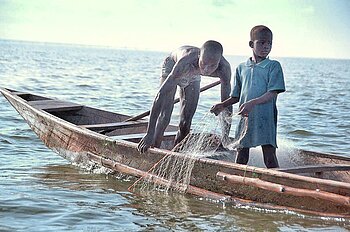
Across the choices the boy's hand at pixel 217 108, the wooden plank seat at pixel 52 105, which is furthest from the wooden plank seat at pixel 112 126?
the boy's hand at pixel 217 108

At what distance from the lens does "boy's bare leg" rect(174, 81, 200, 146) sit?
23.8 feet

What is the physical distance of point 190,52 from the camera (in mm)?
6711

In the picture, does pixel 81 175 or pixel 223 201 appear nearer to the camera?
pixel 223 201

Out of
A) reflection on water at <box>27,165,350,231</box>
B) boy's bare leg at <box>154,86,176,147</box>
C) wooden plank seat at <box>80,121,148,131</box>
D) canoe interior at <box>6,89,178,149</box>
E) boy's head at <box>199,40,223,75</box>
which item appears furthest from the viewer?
canoe interior at <box>6,89,178,149</box>

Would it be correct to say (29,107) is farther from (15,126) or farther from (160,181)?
(15,126)

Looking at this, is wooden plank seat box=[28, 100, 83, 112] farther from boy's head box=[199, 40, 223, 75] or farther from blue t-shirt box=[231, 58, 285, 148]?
blue t-shirt box=[231, 58, 285, 148]

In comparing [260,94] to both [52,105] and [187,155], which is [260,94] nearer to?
[187,155]

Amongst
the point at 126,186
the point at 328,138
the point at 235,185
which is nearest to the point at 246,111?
the point at 235,185

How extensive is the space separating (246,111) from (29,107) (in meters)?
3.76

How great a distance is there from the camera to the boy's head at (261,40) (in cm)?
600

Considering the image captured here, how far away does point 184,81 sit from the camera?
23.0 ft

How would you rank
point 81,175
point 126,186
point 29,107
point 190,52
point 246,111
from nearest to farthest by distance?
point 246,111 → point 190,52 → point 126,186 → point 81,175 → point 29,107

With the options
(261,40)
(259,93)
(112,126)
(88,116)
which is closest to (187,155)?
(259,93)

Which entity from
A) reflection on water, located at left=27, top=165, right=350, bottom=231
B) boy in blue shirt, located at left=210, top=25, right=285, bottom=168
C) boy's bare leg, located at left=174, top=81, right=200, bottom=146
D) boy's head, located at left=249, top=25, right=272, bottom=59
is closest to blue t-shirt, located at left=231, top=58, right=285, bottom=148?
boy in blue shirt, located at left=210, top=25, right=285, bottom=168
